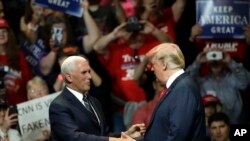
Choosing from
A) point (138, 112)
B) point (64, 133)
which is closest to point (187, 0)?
point (138, 112)

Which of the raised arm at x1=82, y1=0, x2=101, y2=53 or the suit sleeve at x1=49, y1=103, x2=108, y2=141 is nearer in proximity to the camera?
the suit sleeve at x1=49, y1=103, x2=108, y2=141

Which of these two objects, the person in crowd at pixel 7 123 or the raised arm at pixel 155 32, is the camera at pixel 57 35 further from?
the person in crowd at pixel 7 123

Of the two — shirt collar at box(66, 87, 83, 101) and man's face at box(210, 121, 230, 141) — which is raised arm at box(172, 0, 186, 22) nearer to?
man's face at box(210, 121, 230, 141)

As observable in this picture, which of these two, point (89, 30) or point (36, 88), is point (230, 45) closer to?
point (89, 30)

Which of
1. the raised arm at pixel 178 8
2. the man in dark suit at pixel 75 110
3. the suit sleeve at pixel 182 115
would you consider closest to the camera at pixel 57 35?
the raised arm at pixel 178 8

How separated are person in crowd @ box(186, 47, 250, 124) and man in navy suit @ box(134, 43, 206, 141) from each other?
101 inches

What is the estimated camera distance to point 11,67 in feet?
23.5

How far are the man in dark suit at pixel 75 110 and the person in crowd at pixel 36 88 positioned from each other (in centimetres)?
176

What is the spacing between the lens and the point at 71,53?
22.8 ft

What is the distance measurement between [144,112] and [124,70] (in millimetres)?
698

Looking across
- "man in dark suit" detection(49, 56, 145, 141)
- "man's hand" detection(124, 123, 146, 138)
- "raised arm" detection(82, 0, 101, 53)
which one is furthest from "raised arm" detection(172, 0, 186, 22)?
"man's hand" detection(124, 123, 146, 138)

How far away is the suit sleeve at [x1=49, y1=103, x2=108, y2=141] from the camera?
16.3 ft

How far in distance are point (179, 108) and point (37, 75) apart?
3282 mm

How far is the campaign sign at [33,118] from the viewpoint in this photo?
678 centimetres
